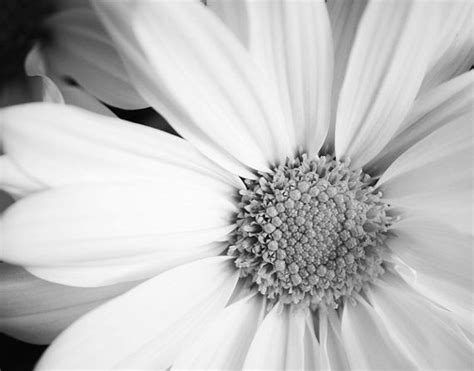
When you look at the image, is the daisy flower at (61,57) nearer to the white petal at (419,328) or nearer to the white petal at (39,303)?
the white petal at (39,303)

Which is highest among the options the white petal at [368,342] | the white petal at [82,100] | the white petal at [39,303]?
the white petal at [82,100]

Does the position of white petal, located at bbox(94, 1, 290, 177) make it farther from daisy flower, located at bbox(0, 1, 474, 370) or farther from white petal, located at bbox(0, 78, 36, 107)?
white petal, located at bbox(0, 78, 36, 107)

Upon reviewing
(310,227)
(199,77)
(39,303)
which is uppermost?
(199,77)

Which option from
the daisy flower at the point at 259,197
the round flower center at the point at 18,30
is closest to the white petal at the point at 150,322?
the daisy flower at the point at 259,197

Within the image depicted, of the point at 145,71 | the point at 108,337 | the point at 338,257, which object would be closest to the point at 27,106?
the point at 145,71

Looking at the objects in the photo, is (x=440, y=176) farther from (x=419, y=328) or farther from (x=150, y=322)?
(x=150, y=322)

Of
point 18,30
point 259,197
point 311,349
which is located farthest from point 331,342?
point 18,30
